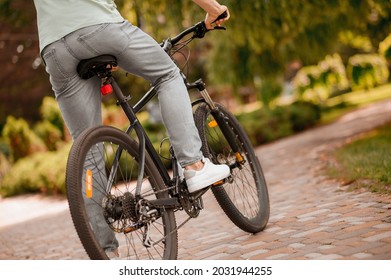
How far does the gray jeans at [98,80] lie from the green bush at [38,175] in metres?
6.43

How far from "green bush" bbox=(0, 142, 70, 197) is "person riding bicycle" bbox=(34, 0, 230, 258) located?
6.45 m

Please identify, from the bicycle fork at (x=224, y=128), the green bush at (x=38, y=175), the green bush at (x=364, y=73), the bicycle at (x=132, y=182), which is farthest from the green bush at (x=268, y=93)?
the bicycle at (x=132, y=182)

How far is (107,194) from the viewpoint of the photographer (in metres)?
2.42

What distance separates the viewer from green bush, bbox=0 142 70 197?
368 inches

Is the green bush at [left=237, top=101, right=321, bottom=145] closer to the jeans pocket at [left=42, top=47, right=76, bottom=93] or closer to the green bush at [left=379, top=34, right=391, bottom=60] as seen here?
the green bush at [left=379, top=34, right=391, bottom=60]

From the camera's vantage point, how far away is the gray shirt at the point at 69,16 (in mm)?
2426

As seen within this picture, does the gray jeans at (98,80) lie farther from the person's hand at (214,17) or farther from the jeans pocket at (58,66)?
the person's hand at (214,17)

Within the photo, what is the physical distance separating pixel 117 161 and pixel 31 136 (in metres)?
9.83

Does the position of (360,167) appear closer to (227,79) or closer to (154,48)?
(154,48)

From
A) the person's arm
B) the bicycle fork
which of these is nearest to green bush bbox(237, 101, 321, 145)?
the bicycle fork

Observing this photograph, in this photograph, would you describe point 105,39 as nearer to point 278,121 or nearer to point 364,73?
point 364,73
